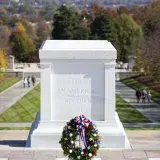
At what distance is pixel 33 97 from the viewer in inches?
1580

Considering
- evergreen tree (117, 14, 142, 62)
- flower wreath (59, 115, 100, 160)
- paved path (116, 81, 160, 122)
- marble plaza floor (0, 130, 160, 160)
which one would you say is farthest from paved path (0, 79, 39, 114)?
evergreen tree (117, 14, 142, 62)

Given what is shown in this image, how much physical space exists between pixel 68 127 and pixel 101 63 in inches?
138

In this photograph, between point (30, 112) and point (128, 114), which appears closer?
point (128, 114)

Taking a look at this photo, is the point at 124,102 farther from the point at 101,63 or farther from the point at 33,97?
the point at 101,63

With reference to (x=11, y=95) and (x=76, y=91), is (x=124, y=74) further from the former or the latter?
(x=76, y=91)

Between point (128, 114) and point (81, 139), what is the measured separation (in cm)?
1663

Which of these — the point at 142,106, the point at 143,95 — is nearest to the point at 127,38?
the point at 143,95

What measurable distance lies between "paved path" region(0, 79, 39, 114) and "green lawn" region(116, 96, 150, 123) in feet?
22.1

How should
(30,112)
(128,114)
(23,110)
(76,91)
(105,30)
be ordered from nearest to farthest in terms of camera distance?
(76,91) → (128,114) → (30,112) → (23,110) → (105,30)

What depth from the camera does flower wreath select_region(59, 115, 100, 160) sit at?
14367 millimetres

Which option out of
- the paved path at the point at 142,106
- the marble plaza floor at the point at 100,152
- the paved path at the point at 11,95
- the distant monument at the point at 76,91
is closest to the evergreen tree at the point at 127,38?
the paved path at the point at 142,106

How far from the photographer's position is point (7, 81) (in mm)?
52875

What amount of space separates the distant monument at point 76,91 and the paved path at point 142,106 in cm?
1113

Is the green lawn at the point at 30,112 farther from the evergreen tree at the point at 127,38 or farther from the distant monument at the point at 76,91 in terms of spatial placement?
the evergreen tree at the point at 127,38
